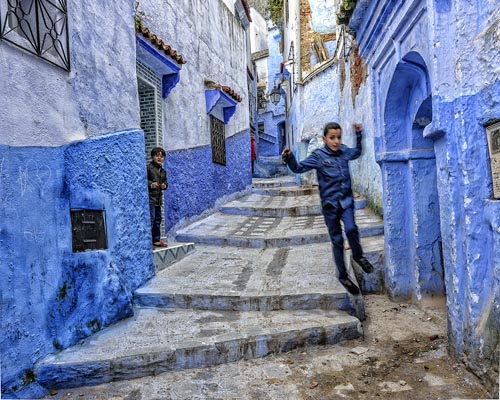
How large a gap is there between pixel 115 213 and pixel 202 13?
634 centimetres

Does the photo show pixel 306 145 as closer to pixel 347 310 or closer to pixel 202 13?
pixel 202 13

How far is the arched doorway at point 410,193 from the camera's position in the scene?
4480 mm

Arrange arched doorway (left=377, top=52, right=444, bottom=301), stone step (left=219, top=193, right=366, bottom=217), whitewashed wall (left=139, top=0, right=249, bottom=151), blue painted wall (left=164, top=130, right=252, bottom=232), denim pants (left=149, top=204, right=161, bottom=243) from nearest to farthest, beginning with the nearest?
1. arched doorway (left=377, top=52, right=444, bottom=301)
2. denim pants (left=149, top=204, right=161, bottom=243)
3. whitewashed wall (left=139, top=0, right=249, bottom=151)
4. blue painted wall (left=164, top=130, right=252, bottom=232)
5. stone step (left=219, top=193, right=366, bottom=217)

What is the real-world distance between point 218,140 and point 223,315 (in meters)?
6.18

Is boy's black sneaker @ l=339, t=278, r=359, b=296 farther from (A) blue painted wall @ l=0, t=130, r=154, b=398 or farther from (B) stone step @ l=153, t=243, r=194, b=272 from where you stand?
(B) stone step @ l=153, t=243, r=194, b=272

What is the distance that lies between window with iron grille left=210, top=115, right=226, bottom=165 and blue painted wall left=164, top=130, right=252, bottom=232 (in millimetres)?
196

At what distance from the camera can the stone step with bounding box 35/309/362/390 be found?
9.96 ft

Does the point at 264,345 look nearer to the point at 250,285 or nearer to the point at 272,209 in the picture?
the point at 250,285

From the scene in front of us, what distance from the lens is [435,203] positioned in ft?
15.0

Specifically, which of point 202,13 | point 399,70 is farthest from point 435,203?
point 202,13

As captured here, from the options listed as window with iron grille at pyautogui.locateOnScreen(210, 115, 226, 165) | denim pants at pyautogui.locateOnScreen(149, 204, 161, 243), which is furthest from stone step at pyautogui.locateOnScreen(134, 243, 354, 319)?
window with iron grille at pyautogui.locateOnScreen(210, 115, 226, 165)

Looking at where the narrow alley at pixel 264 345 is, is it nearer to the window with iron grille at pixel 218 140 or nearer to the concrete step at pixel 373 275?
the concrete step at pixel 373 275

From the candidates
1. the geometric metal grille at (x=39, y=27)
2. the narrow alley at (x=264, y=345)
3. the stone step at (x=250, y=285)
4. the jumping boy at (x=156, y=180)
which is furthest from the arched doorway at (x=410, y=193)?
the geometric metal grille at (x=39, y=27)

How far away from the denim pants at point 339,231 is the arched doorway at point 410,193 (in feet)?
4.15
